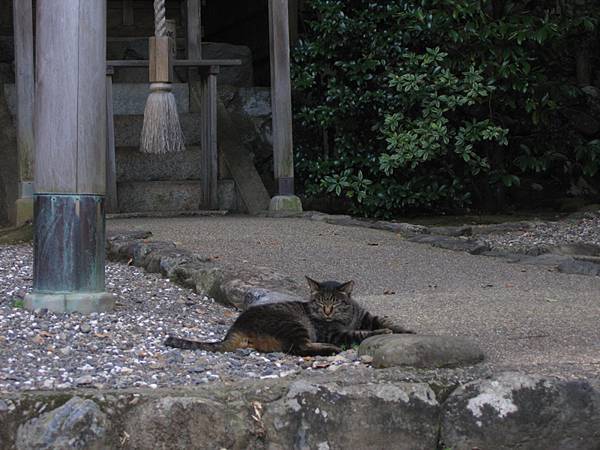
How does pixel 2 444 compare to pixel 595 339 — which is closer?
pixel 2 444

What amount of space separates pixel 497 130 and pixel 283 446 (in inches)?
270

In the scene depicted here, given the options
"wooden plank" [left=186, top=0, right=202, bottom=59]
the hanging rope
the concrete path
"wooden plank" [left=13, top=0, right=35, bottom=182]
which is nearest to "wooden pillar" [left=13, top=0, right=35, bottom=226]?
"wooden plank" [left=13, top=0, right=35, bottom=182]

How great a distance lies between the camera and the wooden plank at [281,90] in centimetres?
947

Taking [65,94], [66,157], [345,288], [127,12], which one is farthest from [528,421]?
[127,12]

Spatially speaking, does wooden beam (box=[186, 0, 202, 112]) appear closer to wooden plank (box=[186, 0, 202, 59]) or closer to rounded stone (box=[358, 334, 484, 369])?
wooden plank (box=[186, 0, 202, 59])

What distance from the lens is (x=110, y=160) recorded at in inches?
368

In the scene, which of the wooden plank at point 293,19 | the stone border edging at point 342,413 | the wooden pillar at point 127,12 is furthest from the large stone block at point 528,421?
the wooden pillar at point 127,12

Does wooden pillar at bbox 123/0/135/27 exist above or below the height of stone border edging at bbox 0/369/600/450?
above

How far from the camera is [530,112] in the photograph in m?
10.2

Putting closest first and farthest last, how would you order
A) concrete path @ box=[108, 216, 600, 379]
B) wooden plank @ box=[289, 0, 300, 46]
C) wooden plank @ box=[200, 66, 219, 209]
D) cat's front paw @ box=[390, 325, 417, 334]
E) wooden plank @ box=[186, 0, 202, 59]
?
concrete path @ box=[108, 216, 600, 379], cat's front paw @ box=[390, 325, 417, 334], wooden plank @ box=[200, 66, 219, 209], wooden plank @ box=[186, 0, 202, 59], wooden plank @ box=[289, 0, 300, 46]

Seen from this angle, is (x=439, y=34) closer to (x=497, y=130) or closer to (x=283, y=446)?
(x=497, y=130)

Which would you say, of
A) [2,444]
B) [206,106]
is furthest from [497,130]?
[2,444]

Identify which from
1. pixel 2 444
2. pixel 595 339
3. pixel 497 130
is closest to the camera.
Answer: pixel 2 444

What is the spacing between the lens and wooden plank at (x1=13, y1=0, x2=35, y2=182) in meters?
8.94
